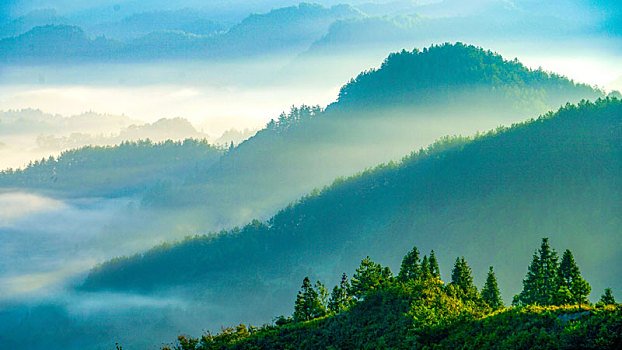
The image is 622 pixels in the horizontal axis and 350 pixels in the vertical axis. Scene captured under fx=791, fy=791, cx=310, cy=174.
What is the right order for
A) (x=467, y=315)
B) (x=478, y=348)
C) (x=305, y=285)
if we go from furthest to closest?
(x=305, y=285)
(x=467, y=315)
(x=478, y=348)

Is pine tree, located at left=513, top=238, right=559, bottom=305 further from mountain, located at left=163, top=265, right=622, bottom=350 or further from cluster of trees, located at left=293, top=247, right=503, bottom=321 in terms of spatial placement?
mountain, located at left=163, top=265, right=622, bottom=350

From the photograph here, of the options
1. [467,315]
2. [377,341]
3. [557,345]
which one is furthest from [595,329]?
[377,341]

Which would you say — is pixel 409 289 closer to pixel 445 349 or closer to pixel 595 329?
pixel 445 349

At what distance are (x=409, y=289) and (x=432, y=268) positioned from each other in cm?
3256

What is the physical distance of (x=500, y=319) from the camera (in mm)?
58562

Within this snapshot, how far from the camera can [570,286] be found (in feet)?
300

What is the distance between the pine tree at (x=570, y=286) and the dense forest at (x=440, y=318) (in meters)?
0.10

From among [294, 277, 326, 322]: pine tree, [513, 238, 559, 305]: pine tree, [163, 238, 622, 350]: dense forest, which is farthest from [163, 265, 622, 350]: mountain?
[513, 238, 559, 305]: pine tree

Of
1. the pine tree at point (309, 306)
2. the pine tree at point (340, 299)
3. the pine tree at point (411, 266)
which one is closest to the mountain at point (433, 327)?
the pine tree at point (309, 306)

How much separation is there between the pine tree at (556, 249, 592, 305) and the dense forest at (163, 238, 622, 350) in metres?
0.10

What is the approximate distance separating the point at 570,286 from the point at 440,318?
33.8 metres

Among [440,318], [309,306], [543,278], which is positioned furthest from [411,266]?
[440,318]

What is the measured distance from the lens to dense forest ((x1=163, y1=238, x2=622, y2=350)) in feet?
169

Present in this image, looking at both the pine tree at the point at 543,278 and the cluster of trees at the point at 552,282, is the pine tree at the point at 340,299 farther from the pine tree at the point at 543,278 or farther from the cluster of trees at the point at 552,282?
the pine tree at the point at 543,278
